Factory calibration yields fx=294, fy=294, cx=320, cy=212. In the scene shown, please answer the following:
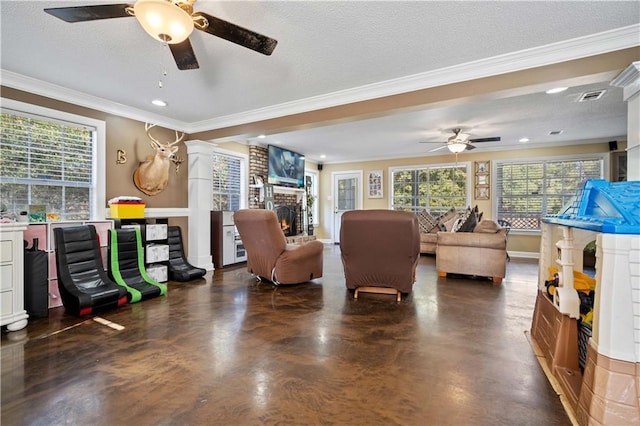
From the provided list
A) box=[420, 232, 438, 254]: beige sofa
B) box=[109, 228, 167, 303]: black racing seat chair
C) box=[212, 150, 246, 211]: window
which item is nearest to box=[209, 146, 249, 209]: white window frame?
box=[212, 150, 246, 211]: window

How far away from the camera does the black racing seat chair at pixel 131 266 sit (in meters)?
3.67

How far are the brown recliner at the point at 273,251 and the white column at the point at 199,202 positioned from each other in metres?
1.50

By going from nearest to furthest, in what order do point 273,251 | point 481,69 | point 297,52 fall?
point 297,52
point 481,69
point 273,251

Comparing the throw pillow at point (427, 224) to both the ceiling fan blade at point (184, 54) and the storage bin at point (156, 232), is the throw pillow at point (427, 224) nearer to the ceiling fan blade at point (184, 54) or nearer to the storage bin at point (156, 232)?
the storage bin at point (156, 232)

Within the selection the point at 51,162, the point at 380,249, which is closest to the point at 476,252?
the point at 380,249

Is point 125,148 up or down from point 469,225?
up

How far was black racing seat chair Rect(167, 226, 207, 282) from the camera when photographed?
460 cm

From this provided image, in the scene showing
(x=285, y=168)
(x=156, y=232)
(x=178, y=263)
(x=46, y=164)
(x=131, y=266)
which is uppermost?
(x=285, y=168)

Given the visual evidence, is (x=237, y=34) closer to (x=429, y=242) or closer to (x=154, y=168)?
(x=154, y=168)

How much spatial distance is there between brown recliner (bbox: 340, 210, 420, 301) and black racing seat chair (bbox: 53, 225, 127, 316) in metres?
2.70

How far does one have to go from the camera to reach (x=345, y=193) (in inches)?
377

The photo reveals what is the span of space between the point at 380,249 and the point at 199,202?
3.56m

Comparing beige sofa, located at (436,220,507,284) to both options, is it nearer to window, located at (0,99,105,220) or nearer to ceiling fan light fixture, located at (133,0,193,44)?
ceiling fan light fixture, located at (133,0,193,44)

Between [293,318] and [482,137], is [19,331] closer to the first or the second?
[293,318]
